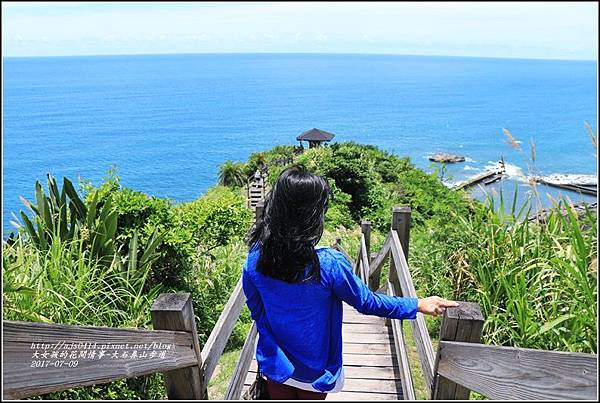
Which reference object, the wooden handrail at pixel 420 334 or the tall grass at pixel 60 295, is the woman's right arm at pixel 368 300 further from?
the tall grass at pixel 60 295

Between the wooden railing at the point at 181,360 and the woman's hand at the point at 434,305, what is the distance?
93 millimetres

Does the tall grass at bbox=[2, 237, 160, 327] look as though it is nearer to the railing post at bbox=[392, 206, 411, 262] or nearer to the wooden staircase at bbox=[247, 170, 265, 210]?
the railing post at bbox=[392, 206, 411, 262]

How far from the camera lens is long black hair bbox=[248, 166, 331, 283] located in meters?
1.74

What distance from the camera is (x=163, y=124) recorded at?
315 feet

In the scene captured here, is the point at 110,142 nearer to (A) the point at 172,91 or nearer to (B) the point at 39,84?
(A) the point at 172,91

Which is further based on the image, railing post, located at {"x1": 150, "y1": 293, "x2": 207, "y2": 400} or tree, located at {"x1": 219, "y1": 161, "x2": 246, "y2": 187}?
tree, located at {"x1": 219, "y1": 161, "x2": 246, "y2": 187}

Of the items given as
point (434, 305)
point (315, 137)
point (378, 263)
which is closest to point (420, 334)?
point (434, 305)

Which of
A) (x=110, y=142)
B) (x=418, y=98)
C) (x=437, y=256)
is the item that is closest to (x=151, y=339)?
(x=437, y=256)

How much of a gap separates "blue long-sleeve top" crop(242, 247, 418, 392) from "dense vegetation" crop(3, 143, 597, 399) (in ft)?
4.51

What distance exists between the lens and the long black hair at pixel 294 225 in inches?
68.5

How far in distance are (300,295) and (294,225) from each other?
0.28 meters

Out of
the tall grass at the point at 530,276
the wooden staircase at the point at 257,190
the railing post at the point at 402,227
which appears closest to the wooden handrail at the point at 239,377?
the tall grass at the point at 530,276

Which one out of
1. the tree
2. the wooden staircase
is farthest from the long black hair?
the tree

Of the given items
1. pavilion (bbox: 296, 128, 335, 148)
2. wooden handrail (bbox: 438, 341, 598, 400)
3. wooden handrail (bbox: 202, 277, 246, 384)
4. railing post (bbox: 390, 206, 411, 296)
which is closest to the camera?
wooden handrail (bbox: 438, 341, 598, 400)
